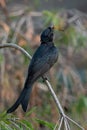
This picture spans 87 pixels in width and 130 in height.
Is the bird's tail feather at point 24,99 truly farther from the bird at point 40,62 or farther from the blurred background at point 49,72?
the blurred background at point 49,72

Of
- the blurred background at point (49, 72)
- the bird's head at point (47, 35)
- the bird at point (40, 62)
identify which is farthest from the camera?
the blurred background at point (49, 72)

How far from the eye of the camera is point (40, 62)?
3012 mm

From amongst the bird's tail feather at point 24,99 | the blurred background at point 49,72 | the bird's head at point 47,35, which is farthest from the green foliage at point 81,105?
the bird's tail feather at point 24,99

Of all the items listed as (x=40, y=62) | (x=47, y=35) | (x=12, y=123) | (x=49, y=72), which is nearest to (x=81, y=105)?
(x=49, y=72)

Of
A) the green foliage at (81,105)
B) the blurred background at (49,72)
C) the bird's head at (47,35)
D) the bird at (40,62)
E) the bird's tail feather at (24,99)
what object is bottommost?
the green foliage at (81,105)

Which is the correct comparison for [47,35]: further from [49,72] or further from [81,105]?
[81,105]

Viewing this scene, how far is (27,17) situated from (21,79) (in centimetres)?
70

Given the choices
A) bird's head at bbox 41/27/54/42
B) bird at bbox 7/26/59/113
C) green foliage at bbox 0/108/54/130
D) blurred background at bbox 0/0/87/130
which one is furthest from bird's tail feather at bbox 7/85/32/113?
blurred background at bbox 0/0/87/130

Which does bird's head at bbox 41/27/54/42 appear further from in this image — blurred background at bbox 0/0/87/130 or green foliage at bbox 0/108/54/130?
blurred background at bbox 0/0/87/130

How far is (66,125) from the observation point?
2525mm

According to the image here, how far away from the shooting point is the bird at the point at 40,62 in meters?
2.81

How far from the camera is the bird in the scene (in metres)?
2.81

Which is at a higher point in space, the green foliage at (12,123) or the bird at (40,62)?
the bird at (40,62)

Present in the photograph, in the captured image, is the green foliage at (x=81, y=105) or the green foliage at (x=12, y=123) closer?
the green foliage at (x=12, y=123)
